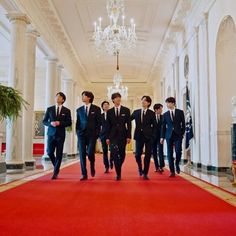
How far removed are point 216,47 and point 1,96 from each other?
18.1ft

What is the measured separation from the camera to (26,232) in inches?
98.1

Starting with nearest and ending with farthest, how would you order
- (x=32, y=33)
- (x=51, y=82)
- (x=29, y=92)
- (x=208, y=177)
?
(x=208, y=177) → (x=29, y=92) → (x=32, y=33) → (x=51, y=82)

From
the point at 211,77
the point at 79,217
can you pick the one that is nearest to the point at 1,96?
the point at 79,217

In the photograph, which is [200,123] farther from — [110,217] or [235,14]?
[110,217]

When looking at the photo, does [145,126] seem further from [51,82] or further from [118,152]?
[51,82]

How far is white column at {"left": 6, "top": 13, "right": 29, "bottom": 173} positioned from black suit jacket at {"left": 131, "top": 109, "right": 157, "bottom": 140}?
374 cm

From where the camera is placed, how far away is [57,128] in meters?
6.36

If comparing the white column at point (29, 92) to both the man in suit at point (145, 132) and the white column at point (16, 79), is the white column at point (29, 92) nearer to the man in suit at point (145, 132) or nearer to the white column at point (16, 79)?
the white column at point (16, 79)

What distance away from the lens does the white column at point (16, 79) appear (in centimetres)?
901

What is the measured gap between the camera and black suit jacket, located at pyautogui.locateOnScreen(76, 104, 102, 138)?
6.39 metres

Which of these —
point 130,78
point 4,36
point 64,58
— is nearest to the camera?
point 4,36

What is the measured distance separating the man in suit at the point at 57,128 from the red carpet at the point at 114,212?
4.94 feet

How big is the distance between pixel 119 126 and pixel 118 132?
0.11 meters

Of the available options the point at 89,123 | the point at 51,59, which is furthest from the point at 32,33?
the point at 89,123
